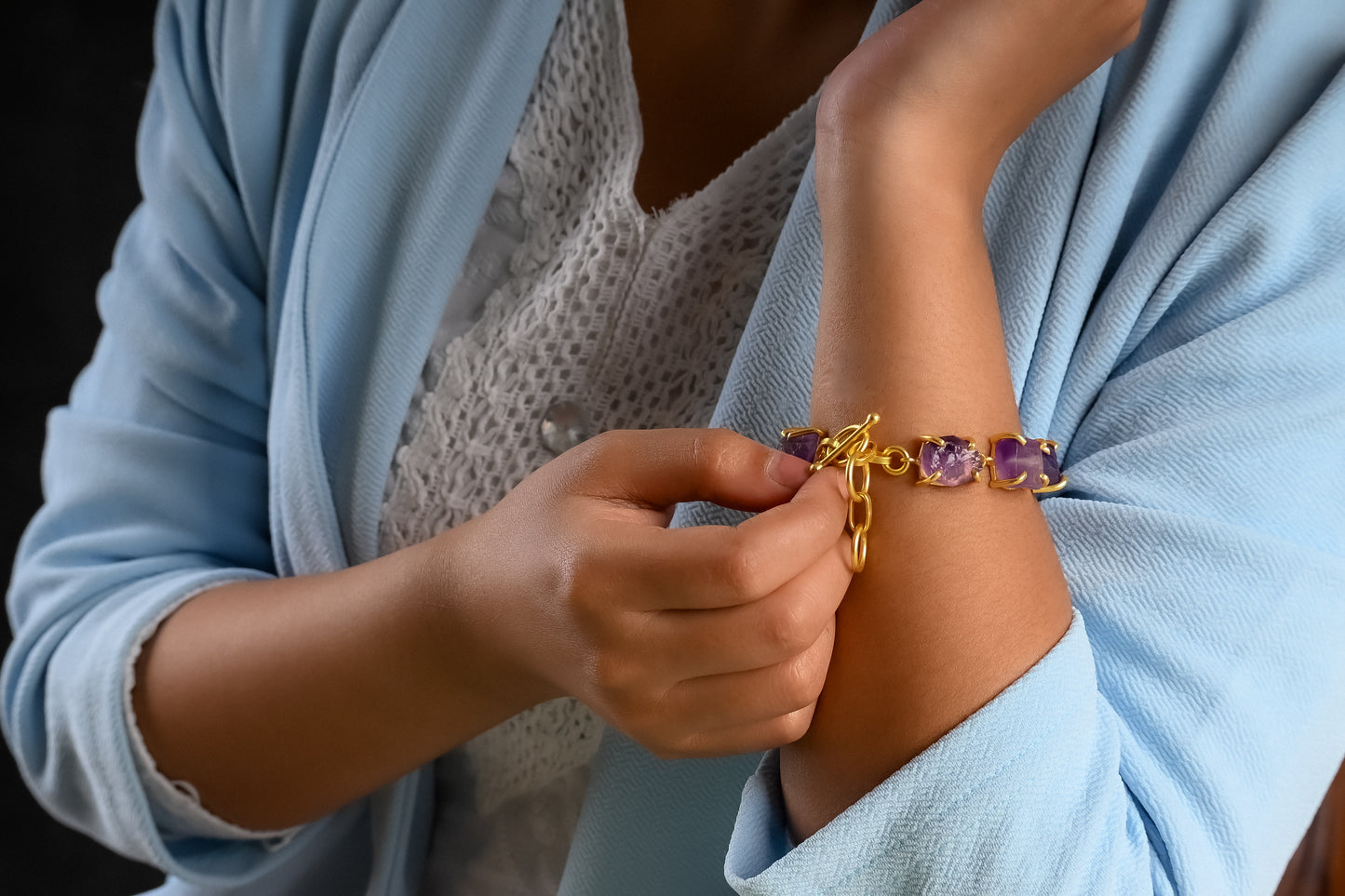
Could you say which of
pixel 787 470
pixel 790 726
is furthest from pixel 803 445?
pixel 790 726

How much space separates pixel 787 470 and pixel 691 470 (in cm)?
5

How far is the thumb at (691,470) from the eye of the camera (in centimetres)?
47

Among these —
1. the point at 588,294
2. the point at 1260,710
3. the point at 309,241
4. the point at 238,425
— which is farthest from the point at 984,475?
the point at 238,425

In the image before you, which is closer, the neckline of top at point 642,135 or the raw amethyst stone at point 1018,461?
the raw amethyst stone at point 1018,461

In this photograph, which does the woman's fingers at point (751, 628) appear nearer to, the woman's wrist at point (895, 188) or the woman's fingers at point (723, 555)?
the woman's fingers at point (723, 555)

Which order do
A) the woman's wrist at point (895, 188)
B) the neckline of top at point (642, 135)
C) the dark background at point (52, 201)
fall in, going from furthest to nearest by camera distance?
the dark background at point (52, 201), the neckline of top at point (642, 135), the woman's wrist at point (895, 188)

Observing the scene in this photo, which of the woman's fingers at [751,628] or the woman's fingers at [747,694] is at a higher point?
the woman's fingers at [751,628]

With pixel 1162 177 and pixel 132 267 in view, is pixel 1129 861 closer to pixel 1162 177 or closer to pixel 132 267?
pixel 1162 177

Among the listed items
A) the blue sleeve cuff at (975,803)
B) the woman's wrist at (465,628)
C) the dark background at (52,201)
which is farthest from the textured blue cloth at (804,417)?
the dark background at (52,201)

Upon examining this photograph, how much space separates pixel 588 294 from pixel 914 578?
36 cm

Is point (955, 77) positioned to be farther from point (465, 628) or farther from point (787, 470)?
point (465, 628)

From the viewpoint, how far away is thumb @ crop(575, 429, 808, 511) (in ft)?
1.53

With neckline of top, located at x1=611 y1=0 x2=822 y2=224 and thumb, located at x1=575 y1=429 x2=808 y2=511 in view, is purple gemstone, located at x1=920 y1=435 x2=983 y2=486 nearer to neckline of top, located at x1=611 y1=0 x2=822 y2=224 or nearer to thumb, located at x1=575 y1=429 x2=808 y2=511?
thumb, located at x1=575 y1=429 x2=808 y2=511

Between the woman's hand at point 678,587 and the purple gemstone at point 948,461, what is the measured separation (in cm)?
5
